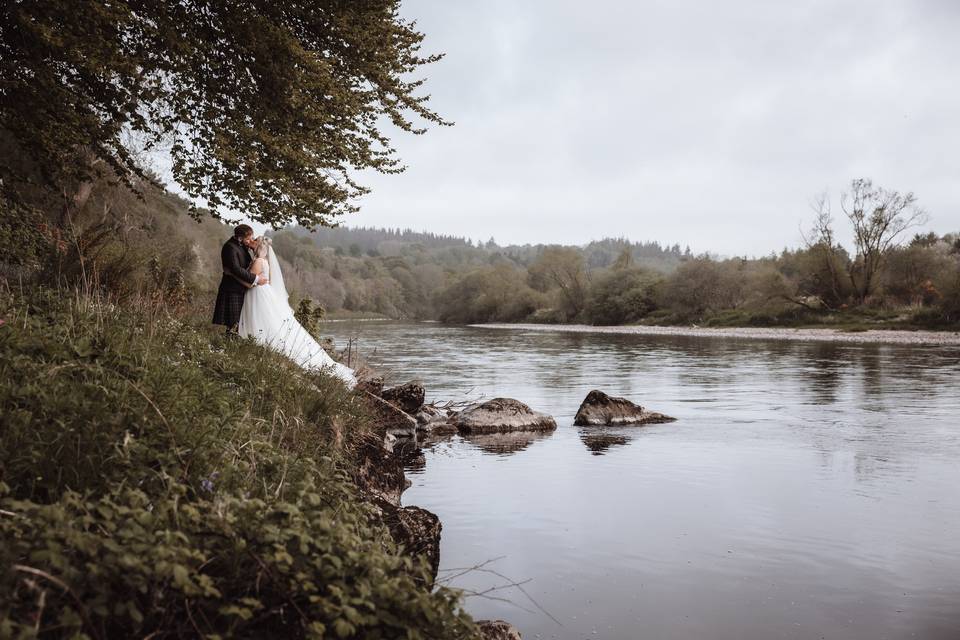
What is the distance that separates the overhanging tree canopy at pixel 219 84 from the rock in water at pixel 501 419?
479 centimetres

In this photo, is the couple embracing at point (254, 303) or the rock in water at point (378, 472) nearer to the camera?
the rock in water at point (378, 472)

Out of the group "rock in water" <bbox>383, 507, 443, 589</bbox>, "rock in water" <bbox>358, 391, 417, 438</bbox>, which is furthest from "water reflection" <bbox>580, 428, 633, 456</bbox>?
"rock in water" <bbox>383, 507, 443, 589</bbox>

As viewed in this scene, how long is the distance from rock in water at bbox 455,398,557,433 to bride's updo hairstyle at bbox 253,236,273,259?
4752 mm

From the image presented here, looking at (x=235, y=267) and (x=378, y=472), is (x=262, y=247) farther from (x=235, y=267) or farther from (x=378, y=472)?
(x=378, y=472)

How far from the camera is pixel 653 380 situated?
24.2m

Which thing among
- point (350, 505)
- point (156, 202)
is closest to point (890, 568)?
point (350, 505)

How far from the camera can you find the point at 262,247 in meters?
12.5

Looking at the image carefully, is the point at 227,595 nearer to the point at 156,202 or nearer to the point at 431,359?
the point at 431,359

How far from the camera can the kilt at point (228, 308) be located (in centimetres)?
1188

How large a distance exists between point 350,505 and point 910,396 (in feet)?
60.8

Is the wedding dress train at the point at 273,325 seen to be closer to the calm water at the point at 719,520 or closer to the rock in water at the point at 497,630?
the calm water at the point at 719,520

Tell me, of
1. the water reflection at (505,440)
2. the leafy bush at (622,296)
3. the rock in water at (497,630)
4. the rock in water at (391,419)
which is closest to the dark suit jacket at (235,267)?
the rock in water at (391,419)

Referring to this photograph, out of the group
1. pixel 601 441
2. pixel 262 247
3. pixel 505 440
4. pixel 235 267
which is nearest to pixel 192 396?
pixel 235 267

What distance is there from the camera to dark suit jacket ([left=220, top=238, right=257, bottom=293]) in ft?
38.5
